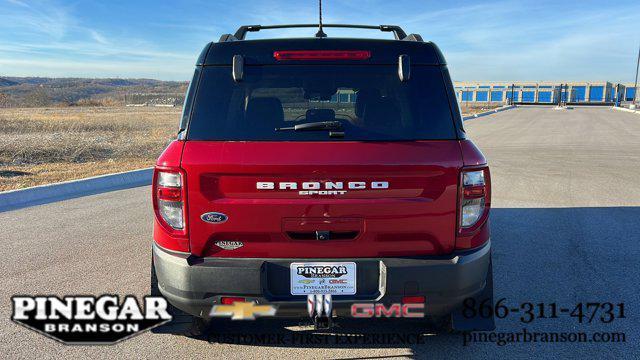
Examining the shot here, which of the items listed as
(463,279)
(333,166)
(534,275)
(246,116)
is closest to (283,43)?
(246,116)

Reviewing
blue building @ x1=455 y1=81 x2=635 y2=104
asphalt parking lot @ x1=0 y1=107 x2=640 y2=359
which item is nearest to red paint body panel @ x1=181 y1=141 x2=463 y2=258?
asphalt parking lot @ x1=0 y1=107 x2=640 y2=359

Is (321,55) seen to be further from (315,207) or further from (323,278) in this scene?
(323,278)

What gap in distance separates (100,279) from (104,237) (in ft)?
5.03

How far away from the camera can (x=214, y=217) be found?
108 inches

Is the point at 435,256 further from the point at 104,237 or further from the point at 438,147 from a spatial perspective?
the point at 104,237

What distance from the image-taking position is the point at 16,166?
11758 millimetres

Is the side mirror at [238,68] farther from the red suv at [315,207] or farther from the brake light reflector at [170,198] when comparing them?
the brake light reflector at [170,198]

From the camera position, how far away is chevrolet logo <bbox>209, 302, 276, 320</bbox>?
9.02 ft

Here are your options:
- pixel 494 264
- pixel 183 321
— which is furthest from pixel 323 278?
pixel 494 264

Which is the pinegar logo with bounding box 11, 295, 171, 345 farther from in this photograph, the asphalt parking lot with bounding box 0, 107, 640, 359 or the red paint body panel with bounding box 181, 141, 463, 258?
Answer: the red paint body panel with bounding box 181, 141, 463, 258

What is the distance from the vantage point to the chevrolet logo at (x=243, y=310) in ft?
9.02

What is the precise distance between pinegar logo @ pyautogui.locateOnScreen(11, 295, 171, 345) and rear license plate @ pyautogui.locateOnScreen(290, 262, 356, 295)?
1.16 meters

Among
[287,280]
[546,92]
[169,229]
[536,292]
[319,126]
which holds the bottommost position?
[536,292]

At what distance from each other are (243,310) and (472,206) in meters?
1.46
